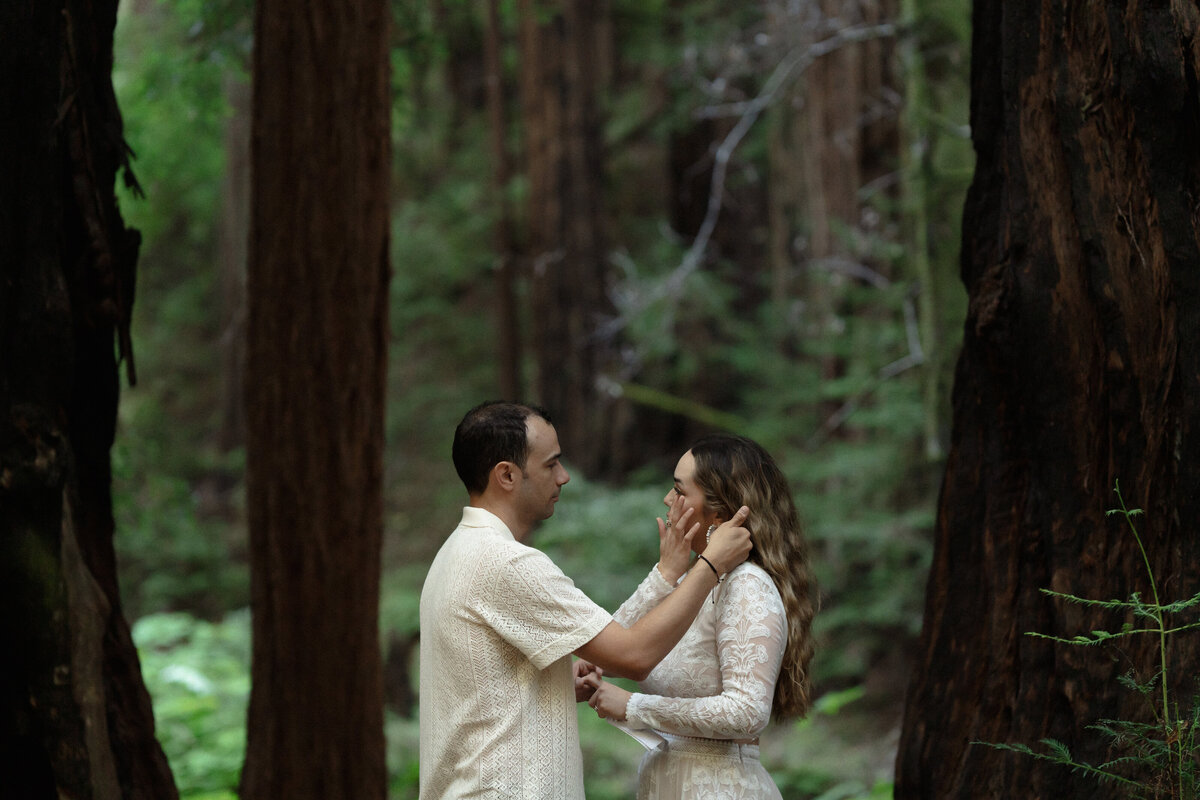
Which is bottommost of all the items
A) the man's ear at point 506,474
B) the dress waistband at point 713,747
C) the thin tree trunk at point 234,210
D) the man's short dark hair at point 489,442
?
the dress waistband at point 713,747

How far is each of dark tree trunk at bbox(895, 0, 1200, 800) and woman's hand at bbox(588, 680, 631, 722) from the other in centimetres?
129

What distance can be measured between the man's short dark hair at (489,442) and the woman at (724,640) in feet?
1.57

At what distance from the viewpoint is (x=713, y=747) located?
333 centimetres

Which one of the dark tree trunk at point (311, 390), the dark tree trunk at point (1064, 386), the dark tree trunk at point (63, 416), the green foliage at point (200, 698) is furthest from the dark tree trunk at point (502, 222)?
the dark tree trunk at point (1064, 386)

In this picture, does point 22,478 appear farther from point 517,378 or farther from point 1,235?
point 517,378

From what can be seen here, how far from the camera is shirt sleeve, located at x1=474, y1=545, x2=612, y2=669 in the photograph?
3127 mm

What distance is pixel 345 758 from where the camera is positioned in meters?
5.80

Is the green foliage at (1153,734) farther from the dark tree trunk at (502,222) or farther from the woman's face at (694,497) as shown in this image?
the dark tree trunk at (502,222)

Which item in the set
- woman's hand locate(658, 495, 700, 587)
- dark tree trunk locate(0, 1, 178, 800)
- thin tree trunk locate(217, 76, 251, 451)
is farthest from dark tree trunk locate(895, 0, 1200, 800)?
thin tree trunk locate(217, 76, 251, 451)

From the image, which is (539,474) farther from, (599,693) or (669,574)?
(599,693)

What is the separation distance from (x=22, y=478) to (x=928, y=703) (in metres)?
3.09

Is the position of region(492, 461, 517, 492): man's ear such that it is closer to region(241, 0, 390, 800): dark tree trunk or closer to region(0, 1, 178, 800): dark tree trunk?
region(0, 1, 178, 800): dark tree trunk

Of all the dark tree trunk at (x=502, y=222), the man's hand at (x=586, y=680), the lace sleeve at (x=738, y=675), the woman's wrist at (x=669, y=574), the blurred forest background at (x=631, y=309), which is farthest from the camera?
the dark tree trunk at (x=502, y=222)

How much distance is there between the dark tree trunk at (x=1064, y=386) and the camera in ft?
10.9
